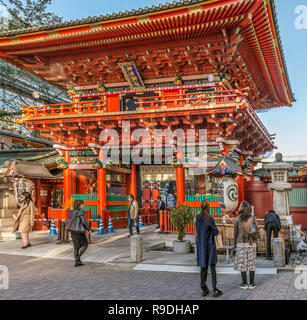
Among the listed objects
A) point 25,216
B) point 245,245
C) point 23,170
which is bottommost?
point 245,245

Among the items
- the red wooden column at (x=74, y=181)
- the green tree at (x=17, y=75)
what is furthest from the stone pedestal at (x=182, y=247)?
the green tree at (x=17, y=75)

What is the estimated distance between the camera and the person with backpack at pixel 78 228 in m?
9.36

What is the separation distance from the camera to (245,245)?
23.2 feet

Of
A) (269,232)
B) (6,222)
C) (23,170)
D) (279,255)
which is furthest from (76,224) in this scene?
(6,222)

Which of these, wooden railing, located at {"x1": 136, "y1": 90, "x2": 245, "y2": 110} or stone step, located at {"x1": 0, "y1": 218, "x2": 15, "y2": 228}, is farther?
stone step, located at {"x1": 0, "y1": 218, "x2": 15, "y2": 228}

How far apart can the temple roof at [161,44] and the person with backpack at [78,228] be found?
8.56 meters

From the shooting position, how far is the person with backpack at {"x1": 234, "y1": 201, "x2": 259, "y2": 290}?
693 cm

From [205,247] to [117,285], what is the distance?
2.21 meters

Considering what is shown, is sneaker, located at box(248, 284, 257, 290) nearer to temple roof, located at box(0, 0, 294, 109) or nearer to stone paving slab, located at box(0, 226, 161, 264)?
stone paving slab, located at box(0, 226, 161, 264)

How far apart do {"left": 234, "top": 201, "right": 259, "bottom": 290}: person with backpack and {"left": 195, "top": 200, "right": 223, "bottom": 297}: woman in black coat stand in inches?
26.9

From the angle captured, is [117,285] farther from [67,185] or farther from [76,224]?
[67,185]

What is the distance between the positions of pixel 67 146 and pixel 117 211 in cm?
449

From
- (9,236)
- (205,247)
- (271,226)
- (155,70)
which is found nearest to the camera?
(205,247)

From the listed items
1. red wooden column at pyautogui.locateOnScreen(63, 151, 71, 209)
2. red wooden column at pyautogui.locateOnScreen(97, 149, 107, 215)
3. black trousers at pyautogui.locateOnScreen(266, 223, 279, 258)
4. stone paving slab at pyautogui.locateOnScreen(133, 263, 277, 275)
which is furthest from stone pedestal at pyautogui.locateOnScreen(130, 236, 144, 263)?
red wooden column at pyautogui.locateOnScreen(63, 151, 71, 209)
